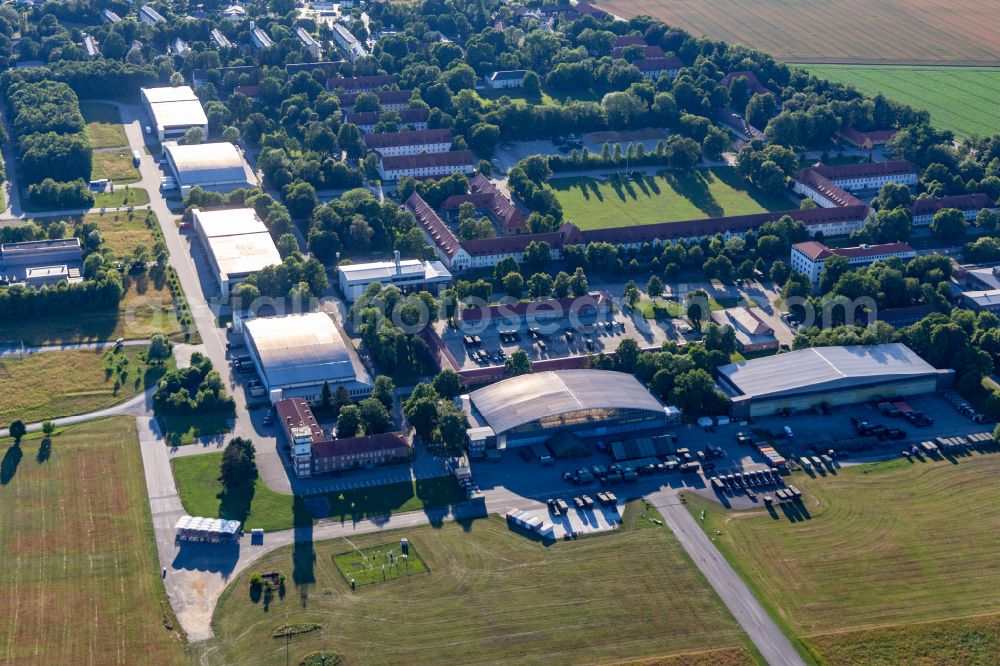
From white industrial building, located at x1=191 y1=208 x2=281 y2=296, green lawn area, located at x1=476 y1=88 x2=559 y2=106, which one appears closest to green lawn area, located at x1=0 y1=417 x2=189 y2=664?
white industrial building, located at x1=191 y1=208 x2=281 y2=296

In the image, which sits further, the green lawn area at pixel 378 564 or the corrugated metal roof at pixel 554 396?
the corrugated metal roof at pixel 554 396

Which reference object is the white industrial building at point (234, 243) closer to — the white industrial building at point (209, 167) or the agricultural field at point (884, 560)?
the white industrial building at point (209, 167)

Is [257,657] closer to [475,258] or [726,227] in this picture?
[475,258]

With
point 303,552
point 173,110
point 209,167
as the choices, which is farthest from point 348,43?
point 303,552

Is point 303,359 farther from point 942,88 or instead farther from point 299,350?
point 942,88

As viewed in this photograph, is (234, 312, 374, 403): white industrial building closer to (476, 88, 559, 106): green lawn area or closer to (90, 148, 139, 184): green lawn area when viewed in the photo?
(90, 148, 139, 184): green lawn area

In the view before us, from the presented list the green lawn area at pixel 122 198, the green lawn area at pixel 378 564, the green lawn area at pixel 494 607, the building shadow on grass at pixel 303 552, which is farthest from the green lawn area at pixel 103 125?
the green lawn area at pixel 378 564
